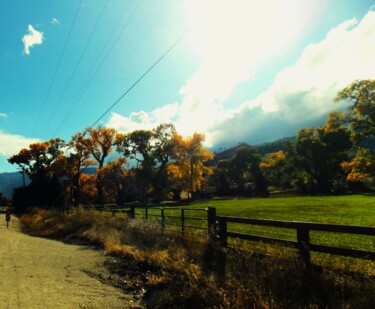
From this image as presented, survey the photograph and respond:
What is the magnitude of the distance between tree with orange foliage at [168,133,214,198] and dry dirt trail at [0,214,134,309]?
54.4 metres

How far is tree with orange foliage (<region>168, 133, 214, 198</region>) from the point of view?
67.4m

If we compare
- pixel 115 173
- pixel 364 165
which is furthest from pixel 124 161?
pixel 364 165

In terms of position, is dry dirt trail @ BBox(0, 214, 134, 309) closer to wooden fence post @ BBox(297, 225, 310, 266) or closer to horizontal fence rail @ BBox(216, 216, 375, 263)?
horizontal fence rail @ BBox(216, 216, 375, 263)

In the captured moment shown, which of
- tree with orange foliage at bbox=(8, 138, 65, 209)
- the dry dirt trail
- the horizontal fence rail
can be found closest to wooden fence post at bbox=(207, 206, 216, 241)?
the horizontal fence rail

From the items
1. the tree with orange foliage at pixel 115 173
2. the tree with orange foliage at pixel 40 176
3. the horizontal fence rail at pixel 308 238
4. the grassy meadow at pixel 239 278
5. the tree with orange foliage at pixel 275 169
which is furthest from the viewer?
the tree with orange foliage at pixel 275 169

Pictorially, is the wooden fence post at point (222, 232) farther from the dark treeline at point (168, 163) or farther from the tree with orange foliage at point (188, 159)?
the tree with orange foliage at point (188, 159)

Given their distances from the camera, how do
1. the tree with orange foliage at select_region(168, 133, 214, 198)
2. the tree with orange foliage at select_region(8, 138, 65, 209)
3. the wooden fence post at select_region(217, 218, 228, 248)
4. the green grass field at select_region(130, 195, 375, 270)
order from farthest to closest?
1. the tree with orange foliage at select_region(168, 133, 214, 198)
2. the tree with orange foliage at select_region(8, 138, 65, 209)
3. the green grass field at select_region(130, 195, 375, 270)
4. the wooden fence post at select_region(217, 218, 228, 248)

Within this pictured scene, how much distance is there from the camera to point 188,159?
227ft

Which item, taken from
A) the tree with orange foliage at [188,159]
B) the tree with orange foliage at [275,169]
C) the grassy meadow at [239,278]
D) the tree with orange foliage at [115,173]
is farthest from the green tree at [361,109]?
the tree with orange foliage at [275,169]

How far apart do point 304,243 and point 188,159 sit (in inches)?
2461

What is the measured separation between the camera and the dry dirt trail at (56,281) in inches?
261

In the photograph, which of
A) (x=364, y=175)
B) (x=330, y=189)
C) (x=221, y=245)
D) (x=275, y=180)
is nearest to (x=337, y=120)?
(x=364, y=175)

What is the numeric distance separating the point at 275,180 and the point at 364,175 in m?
75.5

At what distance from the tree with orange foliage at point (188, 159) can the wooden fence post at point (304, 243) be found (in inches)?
2354
